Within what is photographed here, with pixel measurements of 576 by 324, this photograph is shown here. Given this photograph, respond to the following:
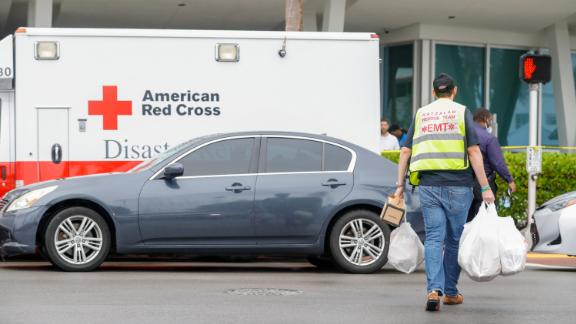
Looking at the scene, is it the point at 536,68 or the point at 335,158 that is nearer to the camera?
the point at 335,158

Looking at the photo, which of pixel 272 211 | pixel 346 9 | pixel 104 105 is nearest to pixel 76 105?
pixel 104 105

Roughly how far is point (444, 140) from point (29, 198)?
14.9ft

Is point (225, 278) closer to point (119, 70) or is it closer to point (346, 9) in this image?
point (119, 70)

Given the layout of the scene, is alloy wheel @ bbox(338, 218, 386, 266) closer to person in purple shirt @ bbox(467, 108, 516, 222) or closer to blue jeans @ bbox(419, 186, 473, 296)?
person in purple shirt @ bbox(467, 108, 516, 222)

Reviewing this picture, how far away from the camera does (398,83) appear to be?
31.7 meters

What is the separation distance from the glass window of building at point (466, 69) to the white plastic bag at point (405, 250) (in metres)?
22.4

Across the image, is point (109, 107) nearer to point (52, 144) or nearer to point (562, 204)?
Answer: point (52, 144)

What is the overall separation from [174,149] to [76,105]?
2.04 m

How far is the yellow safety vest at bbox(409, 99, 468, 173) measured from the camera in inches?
329

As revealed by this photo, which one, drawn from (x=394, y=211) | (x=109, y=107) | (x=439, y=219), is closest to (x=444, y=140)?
(x=439, y=219)

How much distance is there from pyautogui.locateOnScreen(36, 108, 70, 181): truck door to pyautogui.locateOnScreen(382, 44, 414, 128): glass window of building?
19040 millimetres

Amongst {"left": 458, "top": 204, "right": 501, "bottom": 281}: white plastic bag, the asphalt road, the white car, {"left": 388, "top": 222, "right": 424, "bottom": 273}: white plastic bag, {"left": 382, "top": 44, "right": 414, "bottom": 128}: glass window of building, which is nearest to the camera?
the asphalt road

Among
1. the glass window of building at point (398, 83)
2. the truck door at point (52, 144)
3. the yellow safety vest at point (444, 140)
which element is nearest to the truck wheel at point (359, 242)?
the yellow safety vest at point (444, 140)

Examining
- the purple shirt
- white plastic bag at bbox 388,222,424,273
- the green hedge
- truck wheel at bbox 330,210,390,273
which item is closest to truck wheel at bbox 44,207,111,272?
truck wheel at bbox 330,210,390,273
